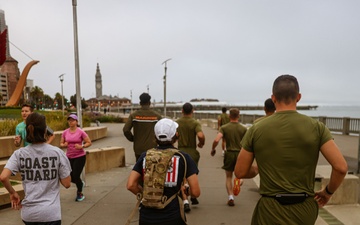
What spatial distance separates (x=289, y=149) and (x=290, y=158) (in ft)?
0.26

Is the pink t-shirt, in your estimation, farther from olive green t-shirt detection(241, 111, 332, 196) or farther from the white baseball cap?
olive green t-shirt detection(241, 111, 332, 196)

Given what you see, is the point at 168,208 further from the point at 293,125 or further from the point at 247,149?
the point at 293,125

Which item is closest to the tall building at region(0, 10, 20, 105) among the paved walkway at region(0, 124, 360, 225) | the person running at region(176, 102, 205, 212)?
the paved walkway at region(0, 124, 360, 225)

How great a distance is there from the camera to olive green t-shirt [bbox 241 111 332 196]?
240cm

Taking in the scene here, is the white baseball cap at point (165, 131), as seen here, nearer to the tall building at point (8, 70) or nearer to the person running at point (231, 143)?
the person running at point (231, 143)

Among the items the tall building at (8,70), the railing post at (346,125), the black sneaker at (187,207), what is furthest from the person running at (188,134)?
the tall building at (8,70)

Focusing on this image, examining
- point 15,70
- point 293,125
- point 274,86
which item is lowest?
point 293,125

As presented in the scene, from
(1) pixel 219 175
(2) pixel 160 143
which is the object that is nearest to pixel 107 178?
(1) pixel 219 175

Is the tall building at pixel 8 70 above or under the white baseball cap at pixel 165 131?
above

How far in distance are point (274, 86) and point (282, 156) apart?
0.62 metres

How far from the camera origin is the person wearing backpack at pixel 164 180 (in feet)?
8.51

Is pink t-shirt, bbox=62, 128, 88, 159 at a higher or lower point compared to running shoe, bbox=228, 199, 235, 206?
higher

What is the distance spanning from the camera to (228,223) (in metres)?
4.92

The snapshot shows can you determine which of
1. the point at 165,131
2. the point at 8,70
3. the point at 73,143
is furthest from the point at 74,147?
the point at 8,70
